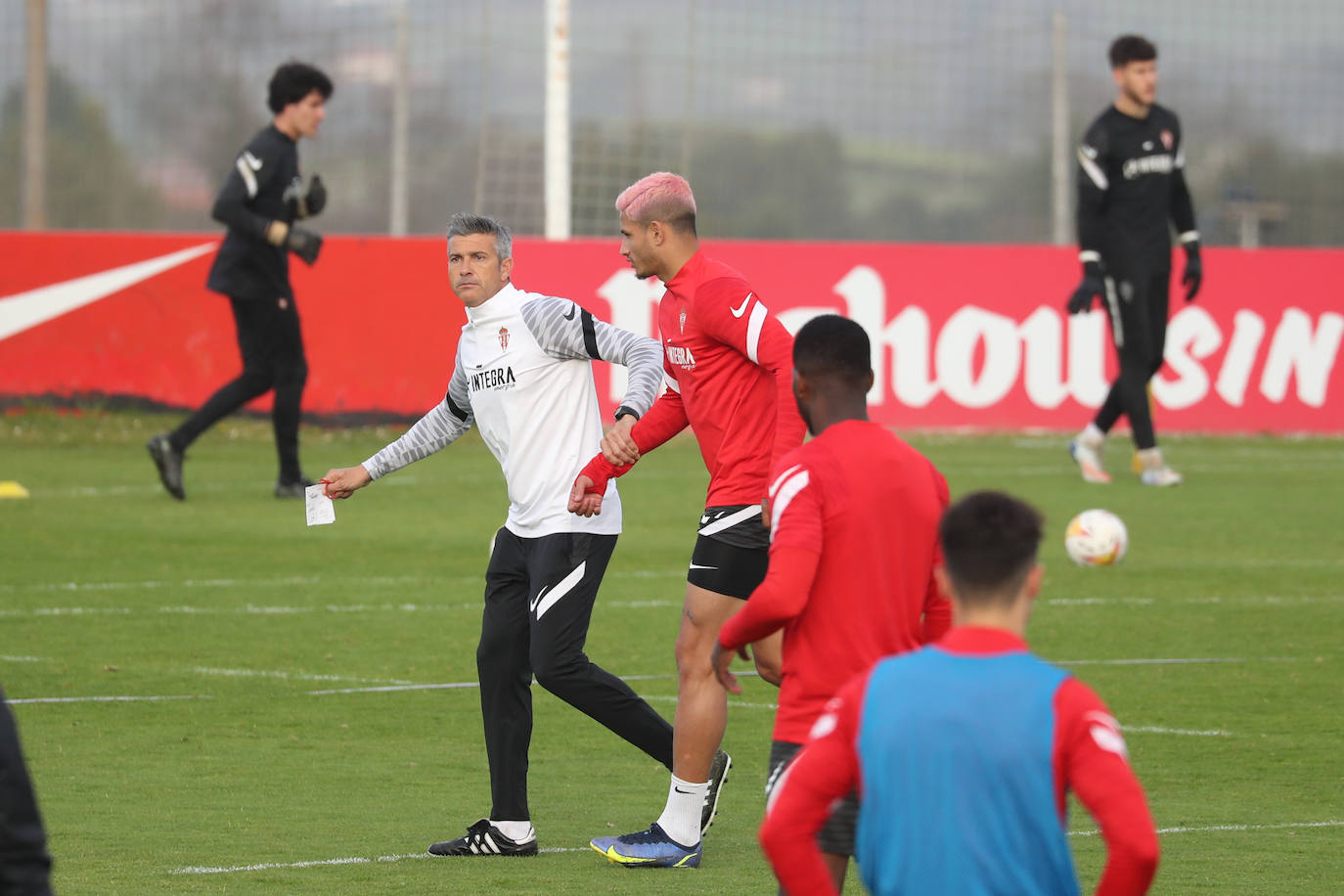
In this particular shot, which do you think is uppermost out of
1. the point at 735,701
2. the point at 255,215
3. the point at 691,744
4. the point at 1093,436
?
the point at 255,215

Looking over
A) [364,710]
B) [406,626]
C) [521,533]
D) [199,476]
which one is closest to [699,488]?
[199,476]

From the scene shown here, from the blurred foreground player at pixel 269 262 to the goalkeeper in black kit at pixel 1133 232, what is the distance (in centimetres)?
551

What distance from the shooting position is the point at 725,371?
566 centimetres

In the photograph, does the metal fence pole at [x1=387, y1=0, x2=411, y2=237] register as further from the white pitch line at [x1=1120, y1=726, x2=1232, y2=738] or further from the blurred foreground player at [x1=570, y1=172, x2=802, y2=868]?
the blurred foreground player at [x1=570, y1=172, x2=802, y2=868]

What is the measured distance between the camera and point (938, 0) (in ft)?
84.0

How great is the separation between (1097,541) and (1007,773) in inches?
327

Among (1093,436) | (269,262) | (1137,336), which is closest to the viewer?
(269,262)

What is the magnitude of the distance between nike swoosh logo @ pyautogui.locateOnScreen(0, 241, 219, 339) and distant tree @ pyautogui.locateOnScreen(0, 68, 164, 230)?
594 centimetres

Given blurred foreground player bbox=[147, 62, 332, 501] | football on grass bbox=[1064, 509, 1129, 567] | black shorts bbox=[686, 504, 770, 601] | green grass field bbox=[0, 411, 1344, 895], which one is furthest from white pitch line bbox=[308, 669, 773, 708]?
blurred foreground player bbox=[147, 62, 332, 501]

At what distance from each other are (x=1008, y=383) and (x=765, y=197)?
7.47 meters

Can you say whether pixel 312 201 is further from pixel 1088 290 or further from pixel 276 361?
pixel 1088 290

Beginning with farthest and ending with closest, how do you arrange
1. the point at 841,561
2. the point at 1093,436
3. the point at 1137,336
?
the point at 1093,436 < the point at 1137,336 < the point at 841,561

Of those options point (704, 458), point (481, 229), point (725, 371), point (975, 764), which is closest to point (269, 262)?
point (481, 229)

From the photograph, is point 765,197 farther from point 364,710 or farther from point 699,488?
point 364,710
